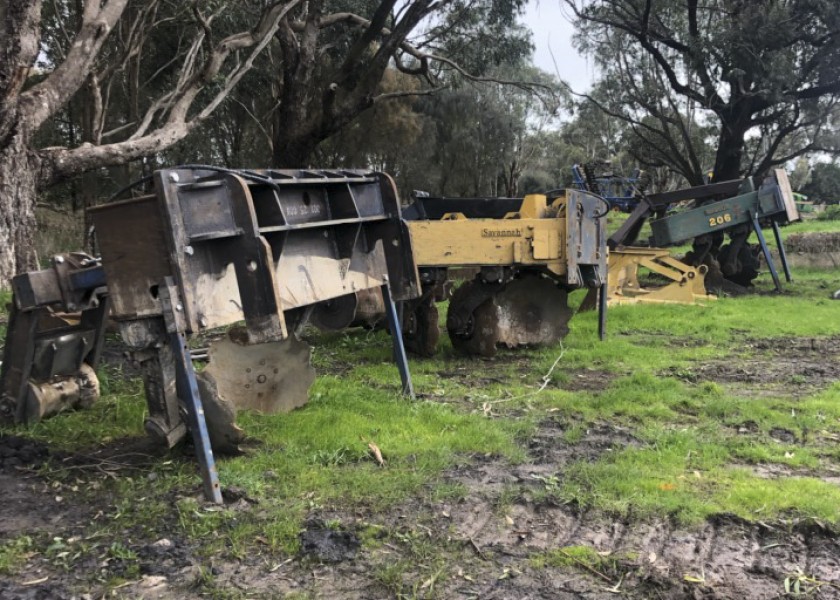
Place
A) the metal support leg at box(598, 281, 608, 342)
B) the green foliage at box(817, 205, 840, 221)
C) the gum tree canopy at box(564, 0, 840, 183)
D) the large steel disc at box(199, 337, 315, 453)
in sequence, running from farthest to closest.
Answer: the green foliage at box(817, 205, 840, 221) < the gum tree canopy at box(564, 0, 840, 183) < the metal support leg at box(598, 281, 608, 342) < the large steel disc at box(199, 337, 315, 453)

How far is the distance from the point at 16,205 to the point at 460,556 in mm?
7427

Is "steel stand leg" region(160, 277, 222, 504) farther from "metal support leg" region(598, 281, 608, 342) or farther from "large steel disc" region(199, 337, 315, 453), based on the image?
"metal support leg" region(598, 281, 608, 342)

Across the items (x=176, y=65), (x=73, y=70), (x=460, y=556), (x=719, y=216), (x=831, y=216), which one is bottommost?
(x=460, y=556)

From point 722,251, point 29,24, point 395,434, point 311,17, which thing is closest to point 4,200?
point 29,24

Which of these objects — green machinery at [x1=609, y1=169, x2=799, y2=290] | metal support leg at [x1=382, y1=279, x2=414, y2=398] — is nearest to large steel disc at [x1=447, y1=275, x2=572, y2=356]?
metal support leg at [x1=382, y1=279, x2=414, y2=398]

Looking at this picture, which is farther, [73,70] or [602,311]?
[73,70]

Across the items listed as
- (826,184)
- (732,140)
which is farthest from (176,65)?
(826,184)

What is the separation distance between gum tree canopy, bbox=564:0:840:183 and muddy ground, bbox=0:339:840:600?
14.4 metres

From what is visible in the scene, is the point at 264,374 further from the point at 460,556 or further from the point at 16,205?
the point at 16,205

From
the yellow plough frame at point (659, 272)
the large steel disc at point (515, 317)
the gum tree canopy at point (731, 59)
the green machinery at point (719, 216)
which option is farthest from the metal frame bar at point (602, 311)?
the gum tree canopy at point (731, 59)

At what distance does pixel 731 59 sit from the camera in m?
15.9

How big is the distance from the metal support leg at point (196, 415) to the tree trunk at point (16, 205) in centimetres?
562

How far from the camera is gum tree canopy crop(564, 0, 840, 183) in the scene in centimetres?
1535

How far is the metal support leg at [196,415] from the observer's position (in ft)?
12.7
